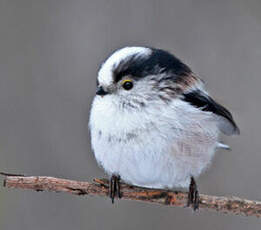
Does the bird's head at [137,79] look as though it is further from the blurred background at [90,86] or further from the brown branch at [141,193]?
the blurred background at [90,86]

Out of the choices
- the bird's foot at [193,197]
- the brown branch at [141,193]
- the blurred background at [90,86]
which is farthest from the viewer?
the blurred background at [90,86]

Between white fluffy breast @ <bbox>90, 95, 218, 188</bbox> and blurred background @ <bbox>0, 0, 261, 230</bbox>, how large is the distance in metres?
1.13

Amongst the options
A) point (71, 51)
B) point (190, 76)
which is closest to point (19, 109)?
point (71, 51)

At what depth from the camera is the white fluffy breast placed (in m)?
3.08

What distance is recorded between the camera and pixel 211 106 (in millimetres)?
3477

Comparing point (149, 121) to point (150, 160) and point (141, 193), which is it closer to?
point (150, 160)

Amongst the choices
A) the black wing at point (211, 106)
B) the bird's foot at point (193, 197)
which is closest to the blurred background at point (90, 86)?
the black wing at point (211, 106)

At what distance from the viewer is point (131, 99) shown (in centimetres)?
309

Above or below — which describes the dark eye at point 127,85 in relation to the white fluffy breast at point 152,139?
above

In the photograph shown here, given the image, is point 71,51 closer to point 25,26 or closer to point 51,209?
point 25,26

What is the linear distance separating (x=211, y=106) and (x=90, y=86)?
164cm

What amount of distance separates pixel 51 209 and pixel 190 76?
81.5 inches

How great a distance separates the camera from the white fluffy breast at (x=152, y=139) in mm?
3080

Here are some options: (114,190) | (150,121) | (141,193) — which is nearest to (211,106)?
(150,121)
